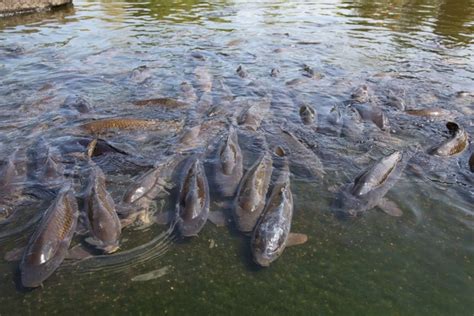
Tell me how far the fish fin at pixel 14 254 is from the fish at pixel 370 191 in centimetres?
389

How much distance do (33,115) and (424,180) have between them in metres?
7.47

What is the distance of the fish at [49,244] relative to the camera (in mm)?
4051

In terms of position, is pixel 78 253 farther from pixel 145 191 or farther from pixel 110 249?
pixel 145 191

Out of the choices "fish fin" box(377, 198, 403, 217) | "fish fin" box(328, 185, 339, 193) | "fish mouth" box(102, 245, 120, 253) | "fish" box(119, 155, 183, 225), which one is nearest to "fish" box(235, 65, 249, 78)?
"fish" box(119, 155, 183, 225)

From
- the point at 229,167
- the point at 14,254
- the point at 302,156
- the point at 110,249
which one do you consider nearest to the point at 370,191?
the point at 302,156

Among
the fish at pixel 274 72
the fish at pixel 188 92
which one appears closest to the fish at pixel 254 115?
the fish at pixel 188 92

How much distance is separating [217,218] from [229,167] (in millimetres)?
1082

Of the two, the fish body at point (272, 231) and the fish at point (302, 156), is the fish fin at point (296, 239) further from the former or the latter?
the fish at point (302, 156)

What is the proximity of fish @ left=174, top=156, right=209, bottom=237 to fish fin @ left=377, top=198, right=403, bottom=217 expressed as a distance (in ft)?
7.84

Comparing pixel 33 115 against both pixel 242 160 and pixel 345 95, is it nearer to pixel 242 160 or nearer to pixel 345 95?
pixel 242 160

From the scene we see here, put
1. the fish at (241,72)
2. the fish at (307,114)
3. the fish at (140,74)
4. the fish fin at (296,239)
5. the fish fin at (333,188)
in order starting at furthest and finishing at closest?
the fish at (241,72), the fish at (140,74), the fish at (307,114), the fish fin at (333,188), the fish fin at (296,239)

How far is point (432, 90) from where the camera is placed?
965 cm

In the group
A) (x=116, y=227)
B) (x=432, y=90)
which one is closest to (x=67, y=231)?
(x=116, y=227)

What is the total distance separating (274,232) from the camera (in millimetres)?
4508
